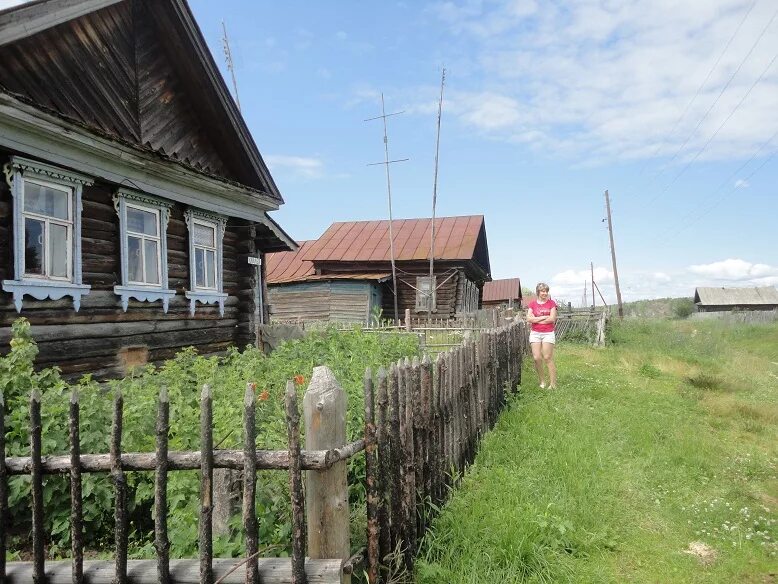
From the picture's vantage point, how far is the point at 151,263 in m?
8.40

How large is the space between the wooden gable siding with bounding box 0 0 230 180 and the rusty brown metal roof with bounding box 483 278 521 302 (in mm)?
38774

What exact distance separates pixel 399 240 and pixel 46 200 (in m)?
20.6

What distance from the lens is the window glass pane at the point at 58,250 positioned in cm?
662

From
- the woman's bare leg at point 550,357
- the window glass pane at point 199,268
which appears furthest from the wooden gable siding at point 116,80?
the woman's bare leg at point 550,357

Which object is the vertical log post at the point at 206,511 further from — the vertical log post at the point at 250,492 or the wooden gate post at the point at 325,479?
the wooden gate post at the point at 325,479

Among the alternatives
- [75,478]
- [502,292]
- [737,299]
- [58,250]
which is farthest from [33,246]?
[737,299]

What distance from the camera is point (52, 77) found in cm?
677

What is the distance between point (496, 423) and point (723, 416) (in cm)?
419

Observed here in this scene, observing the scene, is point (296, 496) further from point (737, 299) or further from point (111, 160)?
point (737, 299)

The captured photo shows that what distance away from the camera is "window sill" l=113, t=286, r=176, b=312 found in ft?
25.1

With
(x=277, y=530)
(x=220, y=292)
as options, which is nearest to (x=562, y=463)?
(x=277, y=530)

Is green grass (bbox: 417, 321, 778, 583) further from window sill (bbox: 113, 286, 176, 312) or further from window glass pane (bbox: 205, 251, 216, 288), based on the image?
window glass pane (bbox: 205, 251, 216, 288)

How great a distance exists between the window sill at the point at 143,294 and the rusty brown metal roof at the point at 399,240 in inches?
671

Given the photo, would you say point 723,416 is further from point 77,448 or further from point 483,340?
point 77,448
